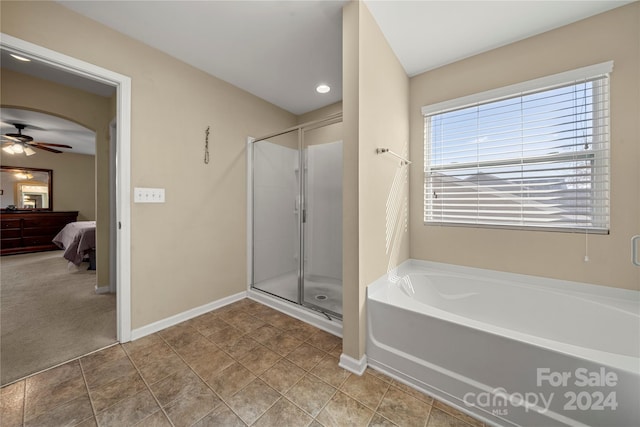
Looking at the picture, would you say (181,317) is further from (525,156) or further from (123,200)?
(525,156)

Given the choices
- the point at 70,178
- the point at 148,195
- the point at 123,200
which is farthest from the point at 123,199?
the point at 70,178

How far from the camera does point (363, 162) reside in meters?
1.53

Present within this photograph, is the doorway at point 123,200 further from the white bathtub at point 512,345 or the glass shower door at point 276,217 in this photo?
the white bathtub at point 512,345

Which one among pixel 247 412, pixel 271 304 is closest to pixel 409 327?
pixel 247 412

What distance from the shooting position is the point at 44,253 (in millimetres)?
4895

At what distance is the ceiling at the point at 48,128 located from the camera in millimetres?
3357

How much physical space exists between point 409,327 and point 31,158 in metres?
8.30

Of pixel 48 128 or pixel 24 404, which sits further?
pixel 48 128

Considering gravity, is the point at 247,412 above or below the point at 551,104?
below

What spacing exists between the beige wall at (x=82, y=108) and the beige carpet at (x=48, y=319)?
1.42ft

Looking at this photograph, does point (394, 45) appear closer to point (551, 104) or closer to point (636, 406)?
point (551, 104)

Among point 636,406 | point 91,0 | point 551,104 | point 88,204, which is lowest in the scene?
point 636,406

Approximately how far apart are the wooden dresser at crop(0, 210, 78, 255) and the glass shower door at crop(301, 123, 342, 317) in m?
6.49

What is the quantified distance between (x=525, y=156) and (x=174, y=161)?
9.78 feet
